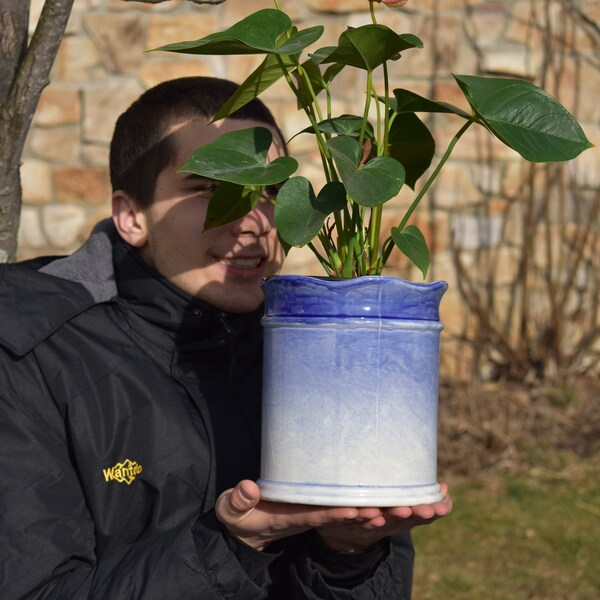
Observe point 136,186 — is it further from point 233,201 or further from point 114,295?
point 233,201

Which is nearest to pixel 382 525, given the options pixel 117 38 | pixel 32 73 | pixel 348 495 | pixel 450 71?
pixel 348 495

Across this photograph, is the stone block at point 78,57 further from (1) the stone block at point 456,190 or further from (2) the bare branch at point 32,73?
(2) the bare branch at point 32,73

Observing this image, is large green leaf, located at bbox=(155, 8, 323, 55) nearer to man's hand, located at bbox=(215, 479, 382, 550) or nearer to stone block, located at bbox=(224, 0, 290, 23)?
man's hand, located at bbox=(215, 479, 382, 550)

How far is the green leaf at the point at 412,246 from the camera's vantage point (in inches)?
60.5

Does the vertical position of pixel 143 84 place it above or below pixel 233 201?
above

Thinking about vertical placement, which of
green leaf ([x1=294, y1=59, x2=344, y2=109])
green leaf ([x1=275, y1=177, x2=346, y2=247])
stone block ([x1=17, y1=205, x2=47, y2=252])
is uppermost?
green leaf ([x1=294, y1=59, x2=344, y2=109])

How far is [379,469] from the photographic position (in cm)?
149

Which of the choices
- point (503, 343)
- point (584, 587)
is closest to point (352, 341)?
point (584, 587)

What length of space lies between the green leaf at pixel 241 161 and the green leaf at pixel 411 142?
0.70 ft

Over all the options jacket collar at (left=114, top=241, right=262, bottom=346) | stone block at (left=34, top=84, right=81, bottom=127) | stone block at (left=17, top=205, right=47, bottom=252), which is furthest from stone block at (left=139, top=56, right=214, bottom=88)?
jacket collar at (left=114, top=241, right=262, bottom=346)

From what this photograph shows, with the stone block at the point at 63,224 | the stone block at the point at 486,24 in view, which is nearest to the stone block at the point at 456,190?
the stone block at the point at 486,24

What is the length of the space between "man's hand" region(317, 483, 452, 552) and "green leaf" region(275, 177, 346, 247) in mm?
385

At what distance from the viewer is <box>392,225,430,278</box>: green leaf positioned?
60.5 inches

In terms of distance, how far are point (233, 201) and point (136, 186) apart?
53 centimetres
